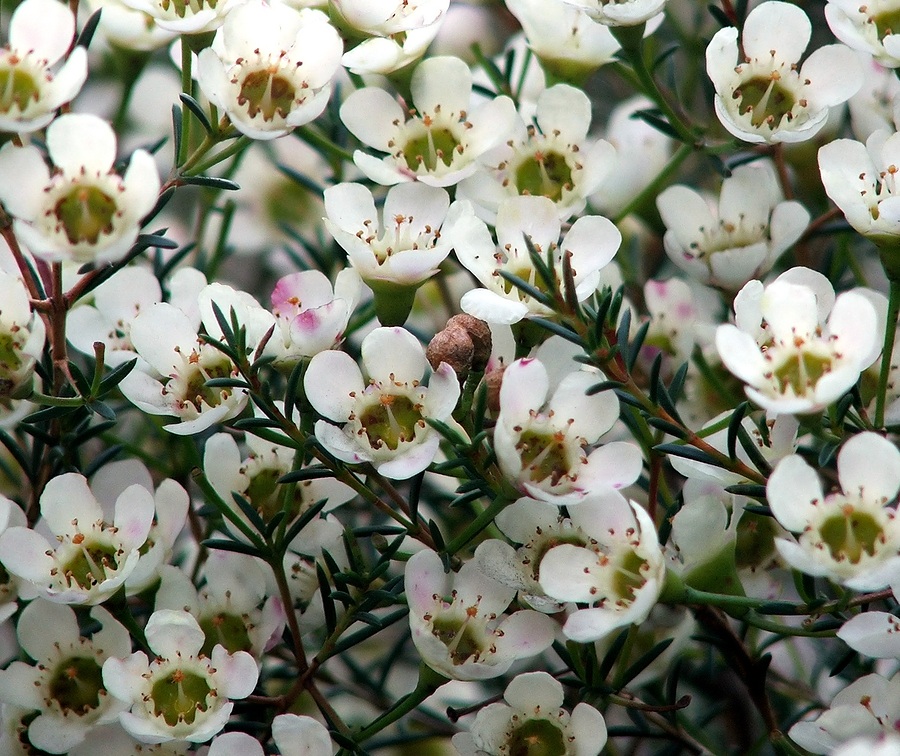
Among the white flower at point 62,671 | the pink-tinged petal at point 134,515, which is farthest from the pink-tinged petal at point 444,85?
the white flower at point 62,671

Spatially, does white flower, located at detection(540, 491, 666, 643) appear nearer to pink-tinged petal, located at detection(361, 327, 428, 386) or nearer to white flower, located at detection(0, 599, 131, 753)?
pink-tinged petal, located at detection(361, 327, 428, 386)

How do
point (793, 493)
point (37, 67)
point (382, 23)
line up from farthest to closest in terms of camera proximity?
point (382, 23)
point (37, 67)
point (793, 493)

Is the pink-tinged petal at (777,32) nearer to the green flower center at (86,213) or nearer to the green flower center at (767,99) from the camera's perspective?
the green flower center at (767,99)

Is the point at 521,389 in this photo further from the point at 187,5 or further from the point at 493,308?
the point at 187,5

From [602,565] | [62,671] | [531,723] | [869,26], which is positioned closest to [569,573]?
[602,565]

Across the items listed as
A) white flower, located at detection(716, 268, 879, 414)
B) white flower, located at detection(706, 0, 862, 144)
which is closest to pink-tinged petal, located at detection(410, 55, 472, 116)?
white flower, located at detection(706, 0, 862, 144)
